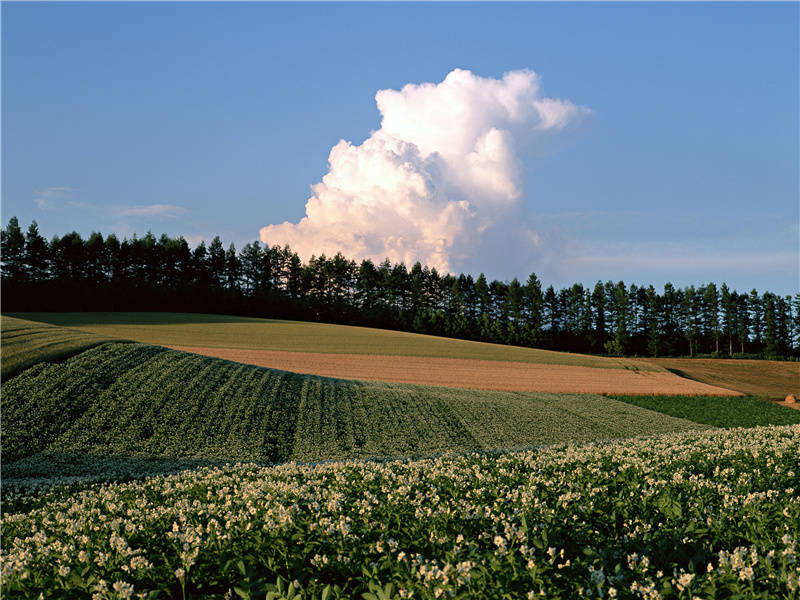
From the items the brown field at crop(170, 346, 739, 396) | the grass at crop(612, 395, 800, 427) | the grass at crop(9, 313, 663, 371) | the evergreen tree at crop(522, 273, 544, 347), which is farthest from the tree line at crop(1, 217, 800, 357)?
the grass at crop(612, 395, 800, 427)

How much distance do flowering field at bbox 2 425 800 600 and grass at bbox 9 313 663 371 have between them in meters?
51.4

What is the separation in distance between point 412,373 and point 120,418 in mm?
29191

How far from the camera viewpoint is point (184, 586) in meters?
5.04

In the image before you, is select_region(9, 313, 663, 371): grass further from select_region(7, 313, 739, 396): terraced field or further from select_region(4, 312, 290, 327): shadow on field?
select_region(7, 313, 739, 396): terraced field

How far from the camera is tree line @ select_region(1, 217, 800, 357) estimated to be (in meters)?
86.5

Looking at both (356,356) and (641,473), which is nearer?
(641,473)

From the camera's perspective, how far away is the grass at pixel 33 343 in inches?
1061

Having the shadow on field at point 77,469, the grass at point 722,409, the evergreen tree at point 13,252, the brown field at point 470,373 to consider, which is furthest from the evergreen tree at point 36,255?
the grass at point 722,409

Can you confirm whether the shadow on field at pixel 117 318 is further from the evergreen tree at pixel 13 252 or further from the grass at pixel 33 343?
the grass at pixel 33 343

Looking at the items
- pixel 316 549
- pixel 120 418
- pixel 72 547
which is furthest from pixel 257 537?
pixel 120 418

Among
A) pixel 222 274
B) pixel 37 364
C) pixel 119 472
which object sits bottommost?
pixel 119 472

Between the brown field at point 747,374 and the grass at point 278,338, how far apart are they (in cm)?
676

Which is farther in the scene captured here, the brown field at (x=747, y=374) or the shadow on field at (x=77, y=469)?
the brown field at (x=747, y=374)

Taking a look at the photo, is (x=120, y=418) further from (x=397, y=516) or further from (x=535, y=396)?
(x=535, y=396)
